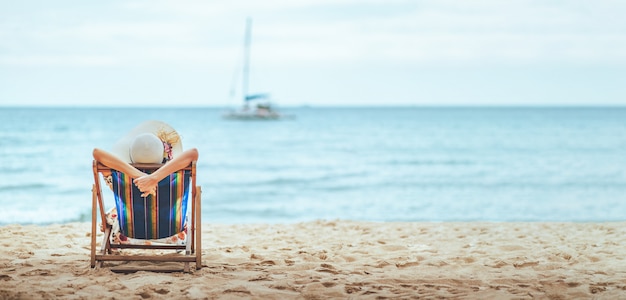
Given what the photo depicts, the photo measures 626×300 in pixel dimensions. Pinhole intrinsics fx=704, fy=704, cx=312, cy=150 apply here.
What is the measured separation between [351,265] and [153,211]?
1097 mm

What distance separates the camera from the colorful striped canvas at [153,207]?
3469mm

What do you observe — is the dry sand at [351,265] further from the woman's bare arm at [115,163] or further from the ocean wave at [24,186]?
the ocean wave at [24,186]

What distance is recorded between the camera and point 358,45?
133ft

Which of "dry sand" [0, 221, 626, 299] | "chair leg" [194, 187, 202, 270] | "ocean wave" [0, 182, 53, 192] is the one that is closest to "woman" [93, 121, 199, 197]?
"chair leg" [194, 187, 202, 270]

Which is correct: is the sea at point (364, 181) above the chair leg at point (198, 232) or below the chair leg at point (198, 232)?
below

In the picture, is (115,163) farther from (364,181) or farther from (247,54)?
(247,54)

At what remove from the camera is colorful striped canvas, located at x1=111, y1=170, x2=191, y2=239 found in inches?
137

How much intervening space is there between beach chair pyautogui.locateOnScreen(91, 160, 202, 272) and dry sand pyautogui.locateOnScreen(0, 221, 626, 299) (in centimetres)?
10

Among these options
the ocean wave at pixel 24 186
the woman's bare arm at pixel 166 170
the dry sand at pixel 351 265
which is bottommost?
the ocean wave at pixel 24 186

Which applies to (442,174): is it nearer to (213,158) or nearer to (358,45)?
(213,158)

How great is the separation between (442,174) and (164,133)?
1218cm

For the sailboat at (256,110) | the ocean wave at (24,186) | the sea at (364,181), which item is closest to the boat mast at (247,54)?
the sailboat at (256,110)

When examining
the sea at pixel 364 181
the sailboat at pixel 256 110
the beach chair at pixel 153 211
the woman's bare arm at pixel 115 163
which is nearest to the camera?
the woman's bare arm at pixel 115 163

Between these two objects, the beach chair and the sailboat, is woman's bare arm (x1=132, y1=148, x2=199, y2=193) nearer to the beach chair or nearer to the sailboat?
the beach chair
